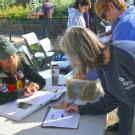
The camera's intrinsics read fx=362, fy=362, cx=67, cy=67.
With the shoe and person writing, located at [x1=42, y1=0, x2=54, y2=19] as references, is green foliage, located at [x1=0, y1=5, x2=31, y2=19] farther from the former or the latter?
the shoe

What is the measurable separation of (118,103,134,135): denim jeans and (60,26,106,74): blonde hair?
0.62 meters

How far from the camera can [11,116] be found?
252cm

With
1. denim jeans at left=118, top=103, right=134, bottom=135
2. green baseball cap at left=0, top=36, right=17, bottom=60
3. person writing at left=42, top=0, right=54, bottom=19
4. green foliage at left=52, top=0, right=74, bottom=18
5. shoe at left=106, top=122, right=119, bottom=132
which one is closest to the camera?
denim jeans at left=118, top=103, right=134, bottom=135

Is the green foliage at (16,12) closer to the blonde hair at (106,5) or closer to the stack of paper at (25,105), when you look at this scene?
the blonde hair at (106,5)

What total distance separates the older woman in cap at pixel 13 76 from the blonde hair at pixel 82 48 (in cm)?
83

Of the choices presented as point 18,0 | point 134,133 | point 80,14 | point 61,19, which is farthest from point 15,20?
point 134,133

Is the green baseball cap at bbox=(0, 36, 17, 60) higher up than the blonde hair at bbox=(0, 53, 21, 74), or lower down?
higher up

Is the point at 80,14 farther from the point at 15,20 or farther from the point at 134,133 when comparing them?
the point at 15,20

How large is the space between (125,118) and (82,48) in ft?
2.95

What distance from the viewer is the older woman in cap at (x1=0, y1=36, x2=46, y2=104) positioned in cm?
279

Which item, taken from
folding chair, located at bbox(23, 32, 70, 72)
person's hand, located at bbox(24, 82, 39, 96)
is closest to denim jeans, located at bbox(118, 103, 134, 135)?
person's hand, located at bbox(24, 82, 39, 96)

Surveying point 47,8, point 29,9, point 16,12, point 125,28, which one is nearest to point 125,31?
point 125,28

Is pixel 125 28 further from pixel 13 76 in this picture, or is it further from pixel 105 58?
pixel 13 76

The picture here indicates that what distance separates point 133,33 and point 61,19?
6.58 metres
